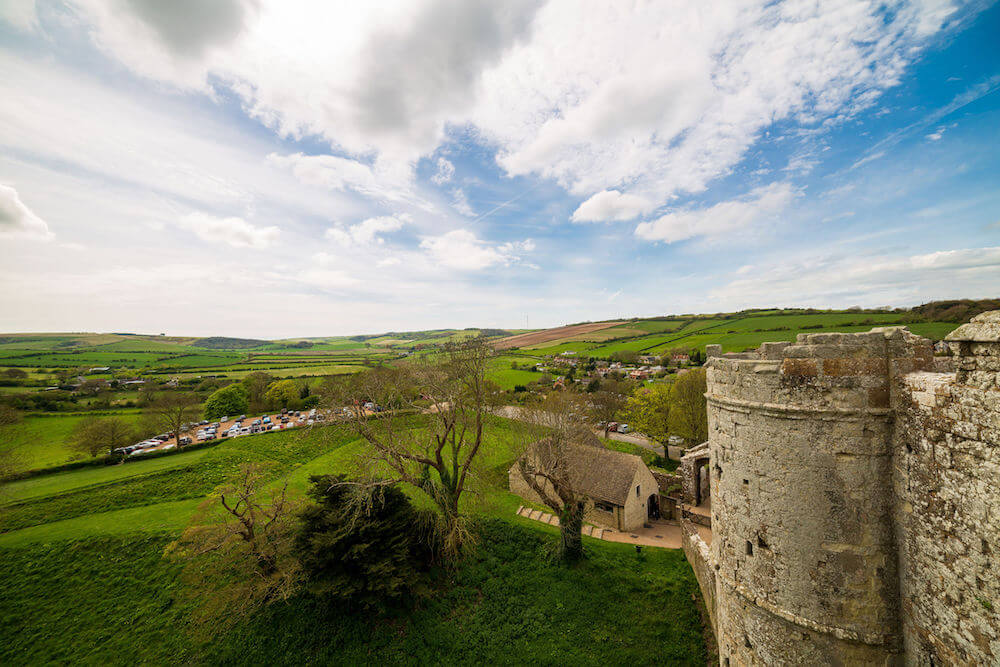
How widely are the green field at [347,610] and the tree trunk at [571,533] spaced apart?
19.8 inches

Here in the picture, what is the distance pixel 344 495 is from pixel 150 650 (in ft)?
26.0

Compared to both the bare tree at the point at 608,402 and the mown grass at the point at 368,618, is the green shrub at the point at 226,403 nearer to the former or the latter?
the mown grass at the point at 368,618

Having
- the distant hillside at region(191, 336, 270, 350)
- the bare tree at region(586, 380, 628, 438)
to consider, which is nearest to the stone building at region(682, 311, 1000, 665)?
the bare tree at region(586, 380, 628, 438)

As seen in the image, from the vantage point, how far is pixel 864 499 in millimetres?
5328

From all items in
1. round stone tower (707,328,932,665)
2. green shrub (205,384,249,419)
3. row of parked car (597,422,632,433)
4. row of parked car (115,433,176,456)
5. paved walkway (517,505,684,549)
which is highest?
round stone tower (707,328,932,665)

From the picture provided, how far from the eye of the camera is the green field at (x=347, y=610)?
12.2m

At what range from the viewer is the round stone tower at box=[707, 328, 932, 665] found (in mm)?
5266

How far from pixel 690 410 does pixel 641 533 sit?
11113 millimetres

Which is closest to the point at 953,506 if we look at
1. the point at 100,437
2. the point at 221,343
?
the point at 100,437

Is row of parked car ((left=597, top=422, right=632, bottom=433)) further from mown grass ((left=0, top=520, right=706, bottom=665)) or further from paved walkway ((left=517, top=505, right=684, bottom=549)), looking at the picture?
mown grass ((left=0, top=520, right=706, bottom=665))

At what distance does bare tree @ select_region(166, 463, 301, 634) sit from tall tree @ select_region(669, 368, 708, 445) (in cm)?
2634

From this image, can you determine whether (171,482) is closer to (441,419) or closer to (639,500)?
(441,419)

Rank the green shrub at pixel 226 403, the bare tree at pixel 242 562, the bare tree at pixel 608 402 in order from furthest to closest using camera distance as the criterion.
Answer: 1. the green shrub at pixel 226 403
2. the bare tree at pixel 608 402
3. the bare tree at pixel 242 562

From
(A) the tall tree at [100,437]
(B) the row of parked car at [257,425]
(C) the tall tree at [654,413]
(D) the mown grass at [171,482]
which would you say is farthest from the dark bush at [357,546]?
(A) the tall tree at [100,437]
